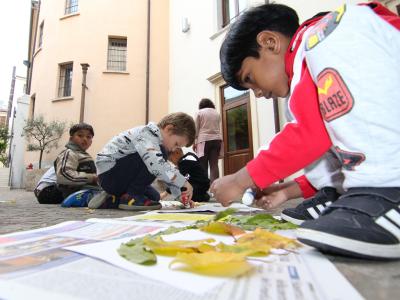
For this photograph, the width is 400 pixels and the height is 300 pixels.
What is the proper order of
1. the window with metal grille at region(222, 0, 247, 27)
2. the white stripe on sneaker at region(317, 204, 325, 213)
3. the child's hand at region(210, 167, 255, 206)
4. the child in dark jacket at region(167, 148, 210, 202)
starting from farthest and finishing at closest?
1. the window with metal grille at region(222, 0, 247, 27)
2. the child in dark jacket at region(167, 148, 210, 202)
3. the white stripe on sneaker at region(317, 204, 325, 213)
4. the child's hand at region(210, 167, 255, 206)

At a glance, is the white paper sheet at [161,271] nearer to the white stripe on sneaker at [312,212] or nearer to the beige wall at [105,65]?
the white stripe on sneaker at [312,212]

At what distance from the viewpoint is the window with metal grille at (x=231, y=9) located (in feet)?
19.1

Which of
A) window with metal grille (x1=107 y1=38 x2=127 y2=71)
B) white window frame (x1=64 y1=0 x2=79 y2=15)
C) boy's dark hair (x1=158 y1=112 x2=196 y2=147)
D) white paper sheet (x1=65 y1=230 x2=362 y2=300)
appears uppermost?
white window frame (x1=64 y1=0 x2=79 y2=15)

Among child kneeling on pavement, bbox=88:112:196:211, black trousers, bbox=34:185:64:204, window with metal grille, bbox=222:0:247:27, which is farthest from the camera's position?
window with metal grille, bbox=222:0:247:27

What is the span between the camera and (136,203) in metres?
2.34

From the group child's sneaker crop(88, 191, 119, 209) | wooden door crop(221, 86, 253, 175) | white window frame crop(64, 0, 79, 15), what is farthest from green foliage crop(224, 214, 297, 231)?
white window frame crop(64, 0, 79, 15)

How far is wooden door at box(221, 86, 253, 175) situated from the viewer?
5.38 m

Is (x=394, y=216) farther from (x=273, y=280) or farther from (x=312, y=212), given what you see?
(x=312, y=212)

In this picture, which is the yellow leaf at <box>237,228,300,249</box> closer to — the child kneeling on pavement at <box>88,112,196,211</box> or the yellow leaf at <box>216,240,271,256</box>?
the yellow leaf at <box>216,240,271,256</box>

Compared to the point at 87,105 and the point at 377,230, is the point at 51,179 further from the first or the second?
the point at 87,105

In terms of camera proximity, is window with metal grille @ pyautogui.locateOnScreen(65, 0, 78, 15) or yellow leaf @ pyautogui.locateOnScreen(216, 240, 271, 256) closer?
yellow leaf @ pyautogui.locateOnScreen(216, 240, 271, 256)

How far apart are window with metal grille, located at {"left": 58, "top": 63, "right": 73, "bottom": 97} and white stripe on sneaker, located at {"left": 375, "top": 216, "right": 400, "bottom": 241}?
358 inches

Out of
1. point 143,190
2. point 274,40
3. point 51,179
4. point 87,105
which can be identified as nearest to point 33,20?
point 87,105

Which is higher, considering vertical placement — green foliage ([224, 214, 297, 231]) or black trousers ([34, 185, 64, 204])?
black trousers ([34, 185, 64, 204])
